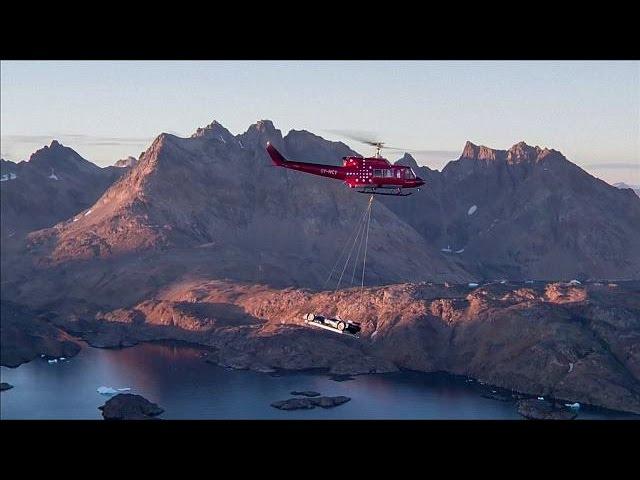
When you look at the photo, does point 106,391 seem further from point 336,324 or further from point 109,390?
point 336,324

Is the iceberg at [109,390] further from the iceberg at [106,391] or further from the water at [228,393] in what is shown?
the water at [228,393]

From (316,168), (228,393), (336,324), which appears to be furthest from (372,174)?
(228,393)

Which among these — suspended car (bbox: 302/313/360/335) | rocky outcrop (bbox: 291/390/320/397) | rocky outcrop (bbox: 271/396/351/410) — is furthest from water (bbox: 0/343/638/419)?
suspended car (bbox: 302/313/360/335)

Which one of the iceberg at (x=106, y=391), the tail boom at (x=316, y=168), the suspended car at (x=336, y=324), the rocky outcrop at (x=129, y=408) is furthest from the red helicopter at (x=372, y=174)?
the iceberg at (x=106, y=391)
